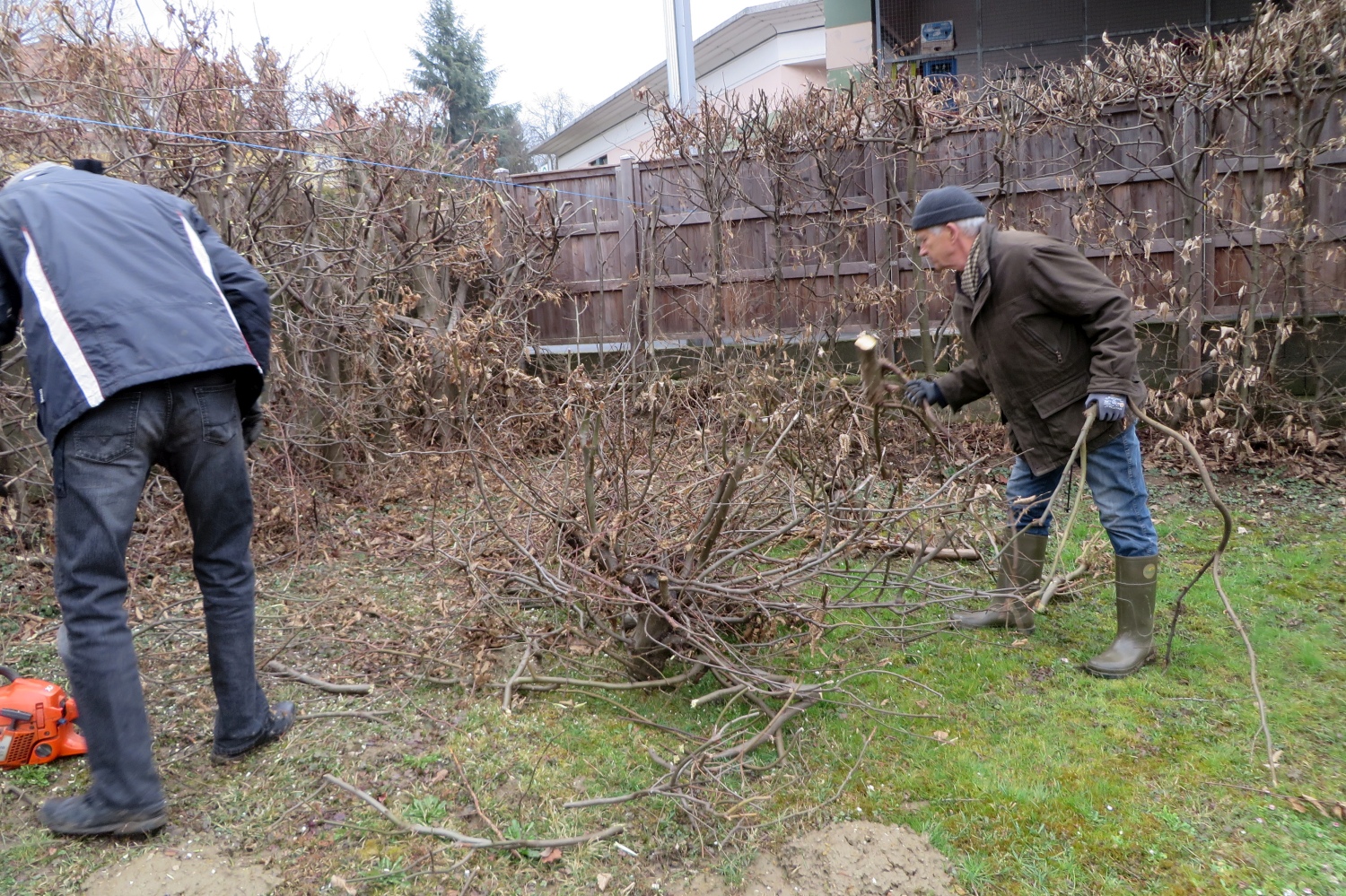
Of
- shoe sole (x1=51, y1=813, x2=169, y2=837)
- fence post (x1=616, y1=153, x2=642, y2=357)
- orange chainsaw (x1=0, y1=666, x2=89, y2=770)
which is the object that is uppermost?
fence post (x1=616, y1=153, x2=642, y2=357)

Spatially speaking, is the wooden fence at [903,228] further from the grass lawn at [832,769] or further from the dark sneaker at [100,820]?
the dark sneaker at [100,820]

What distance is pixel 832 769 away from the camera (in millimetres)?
2891

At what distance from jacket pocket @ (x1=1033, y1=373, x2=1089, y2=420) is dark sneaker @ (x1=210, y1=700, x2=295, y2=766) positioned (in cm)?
312

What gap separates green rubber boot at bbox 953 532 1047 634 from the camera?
12.9 ft

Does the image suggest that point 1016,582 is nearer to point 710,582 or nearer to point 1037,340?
point 1037,340

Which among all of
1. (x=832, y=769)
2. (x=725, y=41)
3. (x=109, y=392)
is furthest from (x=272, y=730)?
(x=725, y=41)

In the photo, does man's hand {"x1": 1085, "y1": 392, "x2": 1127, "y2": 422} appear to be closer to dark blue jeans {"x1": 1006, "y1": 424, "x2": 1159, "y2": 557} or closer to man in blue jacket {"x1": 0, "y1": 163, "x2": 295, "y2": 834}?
dark blue jeans {"x1": 1006, "y1": 424, "x2": 1159, "y2": 557}

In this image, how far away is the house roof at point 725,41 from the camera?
17062mm

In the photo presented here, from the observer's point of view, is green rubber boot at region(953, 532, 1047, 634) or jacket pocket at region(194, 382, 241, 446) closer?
jacket pocket at region(194, 382, 241, 446)

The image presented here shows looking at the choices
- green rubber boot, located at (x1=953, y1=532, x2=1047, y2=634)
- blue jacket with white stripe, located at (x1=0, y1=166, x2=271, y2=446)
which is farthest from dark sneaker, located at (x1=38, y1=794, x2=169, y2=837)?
green rubber boot, located at (x1=953, y1=532, x2=1047, y2=634)

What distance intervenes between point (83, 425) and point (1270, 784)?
12.1 ft

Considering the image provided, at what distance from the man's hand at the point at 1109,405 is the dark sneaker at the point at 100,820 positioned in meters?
3.42

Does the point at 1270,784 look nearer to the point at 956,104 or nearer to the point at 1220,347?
the point at 1220,347

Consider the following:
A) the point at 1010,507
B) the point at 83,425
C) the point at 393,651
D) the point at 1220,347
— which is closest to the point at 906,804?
the point at 1010,507
